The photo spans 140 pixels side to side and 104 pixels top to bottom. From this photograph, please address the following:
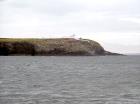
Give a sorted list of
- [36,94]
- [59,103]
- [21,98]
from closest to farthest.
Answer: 1. [59,103]
2. [21,98]
3. [36,94]

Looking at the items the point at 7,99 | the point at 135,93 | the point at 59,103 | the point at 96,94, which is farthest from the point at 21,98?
the point at 135,93

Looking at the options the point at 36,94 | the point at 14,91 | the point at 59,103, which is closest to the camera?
the point at 59,103

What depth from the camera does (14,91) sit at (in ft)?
143

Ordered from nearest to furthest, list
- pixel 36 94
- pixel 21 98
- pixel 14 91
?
pixel 21 98 < pixel 36 94 < pixel 14 91

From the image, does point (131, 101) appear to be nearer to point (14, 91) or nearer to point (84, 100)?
point (84, 100)

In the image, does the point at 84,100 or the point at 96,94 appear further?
the point at 96,94

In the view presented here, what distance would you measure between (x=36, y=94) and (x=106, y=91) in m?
7.19

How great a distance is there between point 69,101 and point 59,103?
1308mm

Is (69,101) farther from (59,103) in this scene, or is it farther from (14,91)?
(14,91)

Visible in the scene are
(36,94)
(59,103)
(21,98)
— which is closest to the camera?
(59,103)

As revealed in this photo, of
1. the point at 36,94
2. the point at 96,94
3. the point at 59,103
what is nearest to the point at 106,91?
the point at 96,94

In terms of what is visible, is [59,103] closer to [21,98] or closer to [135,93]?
[21,98]

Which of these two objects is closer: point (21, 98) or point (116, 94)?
point (21, 98)

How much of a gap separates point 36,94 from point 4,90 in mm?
4944
